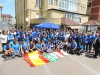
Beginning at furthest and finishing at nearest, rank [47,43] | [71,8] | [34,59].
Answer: [71,8] < [47,43] < [34,59]

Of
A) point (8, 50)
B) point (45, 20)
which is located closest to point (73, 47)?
point (8, 50)

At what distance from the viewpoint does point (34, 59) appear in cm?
871

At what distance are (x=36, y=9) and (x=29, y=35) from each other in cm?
1966

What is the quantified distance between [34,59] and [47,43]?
305 cm

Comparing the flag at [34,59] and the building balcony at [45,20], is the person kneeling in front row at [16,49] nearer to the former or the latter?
the flag at [34,59]

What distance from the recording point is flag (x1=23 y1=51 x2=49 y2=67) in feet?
26.7

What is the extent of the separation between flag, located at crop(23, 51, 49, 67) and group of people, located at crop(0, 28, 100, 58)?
1.95 ft

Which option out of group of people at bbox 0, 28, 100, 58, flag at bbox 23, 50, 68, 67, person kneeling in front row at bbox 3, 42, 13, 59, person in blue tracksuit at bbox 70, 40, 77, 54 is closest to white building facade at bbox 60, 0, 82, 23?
group of people at bbox 0, 28, 100, 58

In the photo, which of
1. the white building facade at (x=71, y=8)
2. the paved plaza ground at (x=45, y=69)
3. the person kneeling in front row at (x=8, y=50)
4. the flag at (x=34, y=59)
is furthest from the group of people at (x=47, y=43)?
the white building facade at (x=71, y=8)

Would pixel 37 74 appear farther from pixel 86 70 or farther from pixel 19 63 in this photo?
pixel 86 70

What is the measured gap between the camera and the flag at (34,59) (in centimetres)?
815

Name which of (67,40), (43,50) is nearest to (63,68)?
(43,50)

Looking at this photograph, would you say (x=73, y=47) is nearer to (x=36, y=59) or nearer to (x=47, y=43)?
(x=47, y=43)

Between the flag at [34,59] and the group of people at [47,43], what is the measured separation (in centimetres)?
60
